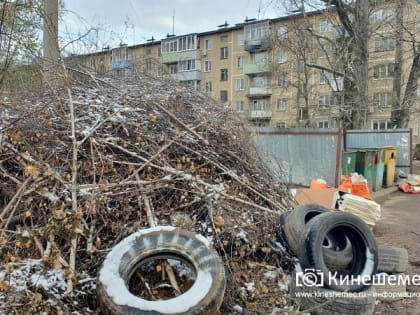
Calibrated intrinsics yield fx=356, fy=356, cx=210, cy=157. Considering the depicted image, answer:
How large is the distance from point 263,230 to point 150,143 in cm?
175

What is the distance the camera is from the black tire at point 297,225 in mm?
3637

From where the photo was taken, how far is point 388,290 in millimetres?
3682

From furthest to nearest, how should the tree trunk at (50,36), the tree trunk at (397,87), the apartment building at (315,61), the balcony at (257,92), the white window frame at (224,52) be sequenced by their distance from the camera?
1. the white window frame at (224,52)
2. the balcony at (257,92)
3. the tree trunk at (397,87)
4. the apartment building at (315,61)
5. the tree trunk at (50,36)

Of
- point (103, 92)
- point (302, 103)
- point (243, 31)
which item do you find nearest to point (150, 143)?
point (103, 92)

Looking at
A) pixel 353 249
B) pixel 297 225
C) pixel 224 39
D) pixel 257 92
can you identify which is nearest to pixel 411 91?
pixel 353 249

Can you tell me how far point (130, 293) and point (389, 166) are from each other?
10547mm

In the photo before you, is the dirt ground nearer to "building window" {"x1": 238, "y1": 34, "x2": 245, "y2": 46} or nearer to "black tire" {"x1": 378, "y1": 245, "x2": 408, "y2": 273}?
"black tire" {"x1": 378, "y1": 245, "x2": 408, "y2": 273}

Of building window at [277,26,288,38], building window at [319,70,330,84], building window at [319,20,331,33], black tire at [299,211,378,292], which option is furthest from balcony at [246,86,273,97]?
black tire at [299,211,378,292]

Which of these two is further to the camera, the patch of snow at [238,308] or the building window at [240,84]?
the building window at [240,84]

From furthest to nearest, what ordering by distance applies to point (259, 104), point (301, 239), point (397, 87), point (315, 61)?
point (259, 104), point (315, 61), point (397, 87), point (301, 239)

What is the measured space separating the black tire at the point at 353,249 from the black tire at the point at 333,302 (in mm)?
70

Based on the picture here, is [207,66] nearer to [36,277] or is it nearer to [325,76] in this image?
[325,76]

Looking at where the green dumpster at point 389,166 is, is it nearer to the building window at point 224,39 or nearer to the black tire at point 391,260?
the black tire at point 391,260

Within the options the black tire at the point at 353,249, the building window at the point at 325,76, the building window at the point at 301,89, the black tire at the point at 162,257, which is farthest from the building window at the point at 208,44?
the black tire at the point at 162,257
